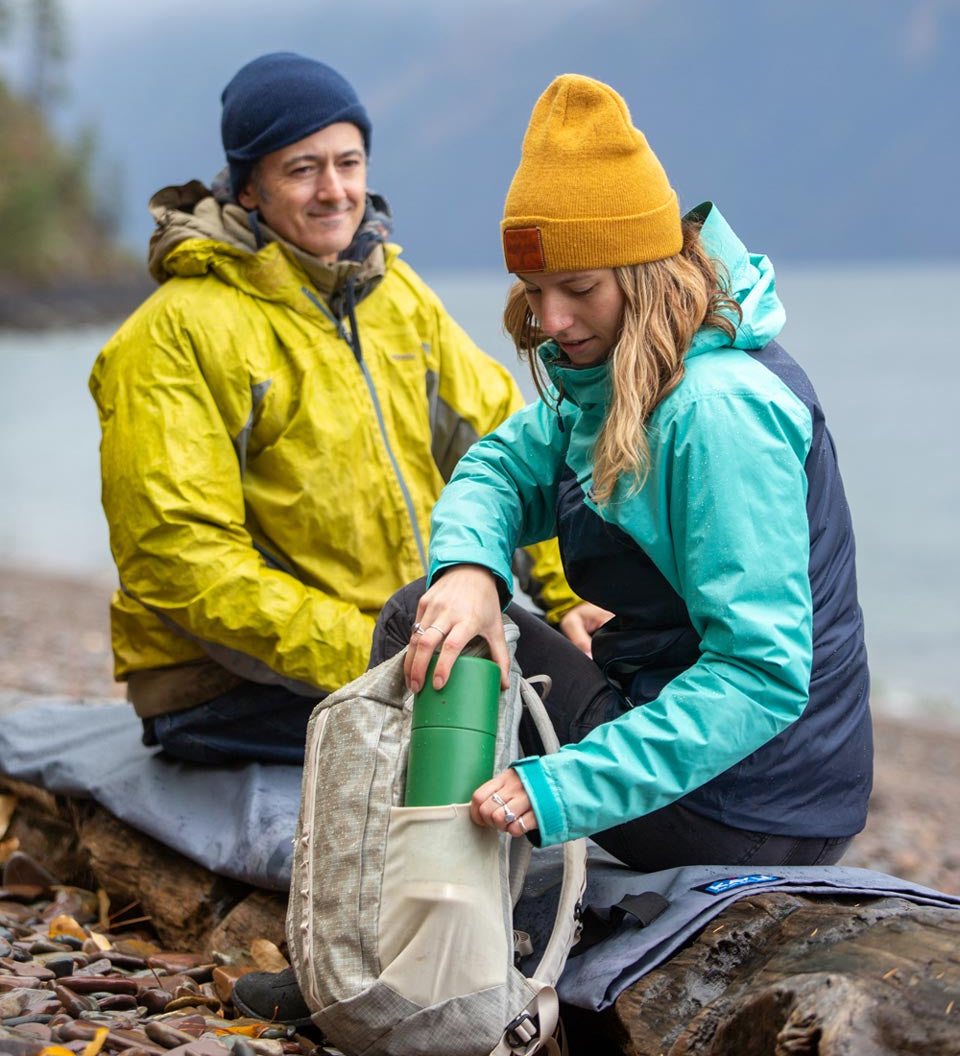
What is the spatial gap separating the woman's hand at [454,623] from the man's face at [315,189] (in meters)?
1.79

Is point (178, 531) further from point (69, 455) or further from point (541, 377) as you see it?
point (69, 455)

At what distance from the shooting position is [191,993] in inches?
138

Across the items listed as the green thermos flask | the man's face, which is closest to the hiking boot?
the green thermos flask

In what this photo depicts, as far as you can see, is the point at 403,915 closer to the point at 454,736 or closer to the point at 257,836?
the point at 454,736

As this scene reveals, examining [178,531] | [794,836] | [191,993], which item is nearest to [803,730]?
[794,836]

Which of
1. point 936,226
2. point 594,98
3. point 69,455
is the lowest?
point 69,455

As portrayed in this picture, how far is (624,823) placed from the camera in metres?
3.15

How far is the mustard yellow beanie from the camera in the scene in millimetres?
2928

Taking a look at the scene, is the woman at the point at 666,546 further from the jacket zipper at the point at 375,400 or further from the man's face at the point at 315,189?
the man's face at the point at 315,189

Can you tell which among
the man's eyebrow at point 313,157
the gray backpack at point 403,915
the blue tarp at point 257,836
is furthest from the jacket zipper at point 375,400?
the gray backpack at point 403,915

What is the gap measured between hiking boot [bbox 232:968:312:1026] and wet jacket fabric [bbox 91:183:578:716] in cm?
106

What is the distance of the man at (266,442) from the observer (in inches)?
164

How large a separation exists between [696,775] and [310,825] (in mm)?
854

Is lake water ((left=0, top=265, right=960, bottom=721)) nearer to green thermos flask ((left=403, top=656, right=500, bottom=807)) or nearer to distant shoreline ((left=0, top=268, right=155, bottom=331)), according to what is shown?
distant shoreline ((left=0, top=268, right=155, bottom=331))
